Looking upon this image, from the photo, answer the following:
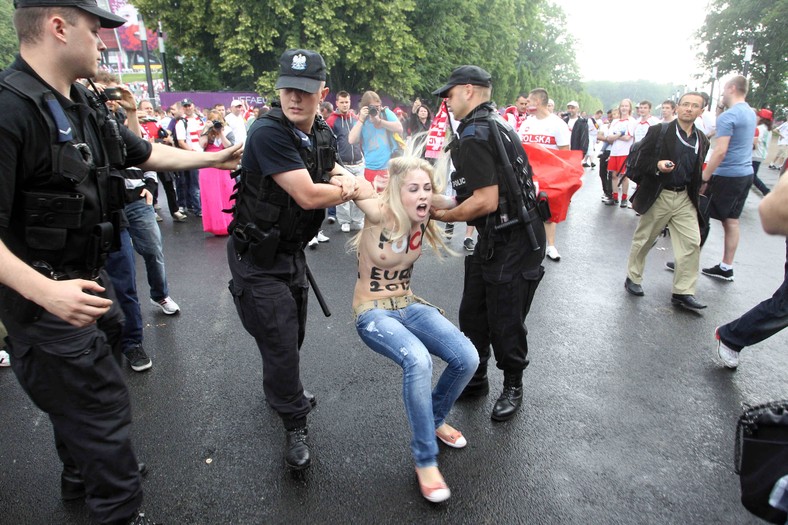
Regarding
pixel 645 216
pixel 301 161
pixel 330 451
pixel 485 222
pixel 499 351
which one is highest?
pixel 301 161

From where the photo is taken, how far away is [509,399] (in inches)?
127

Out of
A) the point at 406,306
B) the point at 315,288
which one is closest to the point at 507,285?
the point at 406,306

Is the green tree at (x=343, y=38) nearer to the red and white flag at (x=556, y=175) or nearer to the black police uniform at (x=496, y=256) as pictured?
the red and white flag at (x=556, y=175)

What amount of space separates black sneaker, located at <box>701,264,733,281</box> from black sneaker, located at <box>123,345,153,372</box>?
Result: 606 centimetres

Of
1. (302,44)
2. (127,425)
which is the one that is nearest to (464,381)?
(127,425)

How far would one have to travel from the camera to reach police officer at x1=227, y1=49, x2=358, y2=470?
2416mm

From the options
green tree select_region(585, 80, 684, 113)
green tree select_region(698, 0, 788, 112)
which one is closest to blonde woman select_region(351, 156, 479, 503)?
green tree select_region(698, 0, 788, 112)

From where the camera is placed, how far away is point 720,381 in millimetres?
3695

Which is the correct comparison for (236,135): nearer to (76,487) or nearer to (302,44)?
(76,487)

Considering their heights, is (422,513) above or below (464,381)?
below

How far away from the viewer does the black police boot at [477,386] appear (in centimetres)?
340

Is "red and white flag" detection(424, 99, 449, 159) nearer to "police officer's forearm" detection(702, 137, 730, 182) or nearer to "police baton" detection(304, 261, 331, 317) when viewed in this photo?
"police officer's forearm" detection(702, 137, 730, 182)

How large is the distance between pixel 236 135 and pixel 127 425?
7.66 metres

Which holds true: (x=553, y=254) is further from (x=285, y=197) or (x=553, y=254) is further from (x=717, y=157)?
(x=285, y=197)
